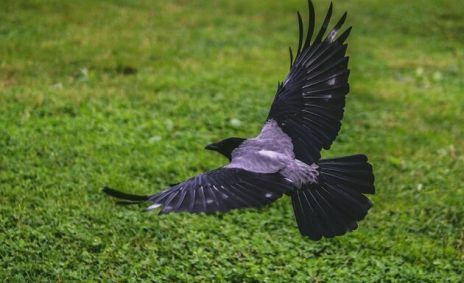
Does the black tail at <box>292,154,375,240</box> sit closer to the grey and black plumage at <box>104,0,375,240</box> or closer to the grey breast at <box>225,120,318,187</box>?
the grey and black plumage at <box>104,0,375,240</box>

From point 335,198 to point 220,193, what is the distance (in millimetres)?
1165

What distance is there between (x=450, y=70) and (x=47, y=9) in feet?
24.0

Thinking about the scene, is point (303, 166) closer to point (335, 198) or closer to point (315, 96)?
point (335, 198)

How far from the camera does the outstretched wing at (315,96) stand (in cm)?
549

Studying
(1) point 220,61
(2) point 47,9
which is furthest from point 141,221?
(2) point 47,9

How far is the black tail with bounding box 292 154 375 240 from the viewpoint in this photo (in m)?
4.92

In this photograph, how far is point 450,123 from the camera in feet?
32.4

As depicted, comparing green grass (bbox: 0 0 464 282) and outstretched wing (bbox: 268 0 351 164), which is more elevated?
outstretched wing (bbox: 268 0 351 164)

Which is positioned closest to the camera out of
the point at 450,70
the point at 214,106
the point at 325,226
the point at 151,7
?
the point at 325,226

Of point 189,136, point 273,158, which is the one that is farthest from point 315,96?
point 189,136

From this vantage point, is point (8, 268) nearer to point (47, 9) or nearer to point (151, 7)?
point (47, 9)

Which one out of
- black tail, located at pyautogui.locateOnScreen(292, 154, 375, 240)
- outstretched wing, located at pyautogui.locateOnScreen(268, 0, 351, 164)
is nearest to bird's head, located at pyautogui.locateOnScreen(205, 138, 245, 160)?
outstretched wing, located at pyautogui.locateOnScreen(268, 0, 351, 164)

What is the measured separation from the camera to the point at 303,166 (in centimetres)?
525

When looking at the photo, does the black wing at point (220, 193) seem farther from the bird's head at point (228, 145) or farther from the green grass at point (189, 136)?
the green grass at point (189, 136)
